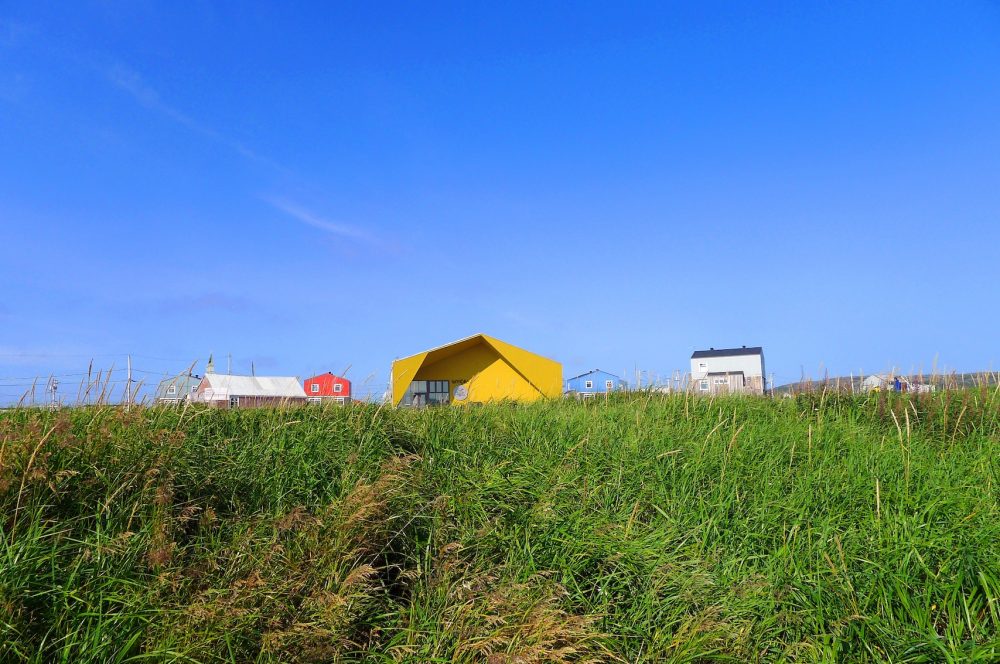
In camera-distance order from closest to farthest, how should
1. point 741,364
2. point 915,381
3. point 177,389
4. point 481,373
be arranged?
point 177,389, point 915,381, point 481,373, point 741,364

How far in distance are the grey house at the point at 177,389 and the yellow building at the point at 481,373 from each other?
55.6 ft

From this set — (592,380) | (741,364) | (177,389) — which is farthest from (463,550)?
(741,364)

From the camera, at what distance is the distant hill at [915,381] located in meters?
11.8

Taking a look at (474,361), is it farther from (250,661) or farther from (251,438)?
(250,661)

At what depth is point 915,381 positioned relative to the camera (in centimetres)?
1255

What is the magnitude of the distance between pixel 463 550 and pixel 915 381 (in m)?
11.3

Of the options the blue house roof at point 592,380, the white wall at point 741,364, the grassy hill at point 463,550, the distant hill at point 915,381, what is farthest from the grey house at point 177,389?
the white wall at point 741,364

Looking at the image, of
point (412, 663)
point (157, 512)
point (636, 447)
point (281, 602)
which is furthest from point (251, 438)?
point (636, 447)

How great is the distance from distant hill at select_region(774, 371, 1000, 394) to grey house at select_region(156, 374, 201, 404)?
31.8ft

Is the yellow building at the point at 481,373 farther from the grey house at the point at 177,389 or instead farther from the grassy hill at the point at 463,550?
the grassy hill at the point at 463,550

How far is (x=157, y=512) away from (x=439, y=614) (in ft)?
6.48

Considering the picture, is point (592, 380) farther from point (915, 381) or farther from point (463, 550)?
point (463, 550)

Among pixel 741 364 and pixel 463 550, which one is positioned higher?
pixel 741 364

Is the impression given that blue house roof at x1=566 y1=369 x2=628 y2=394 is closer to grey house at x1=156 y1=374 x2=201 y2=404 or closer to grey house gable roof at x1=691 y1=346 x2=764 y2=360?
grey house gable roof at x1=691 y1=346 x2=764 y2=360
